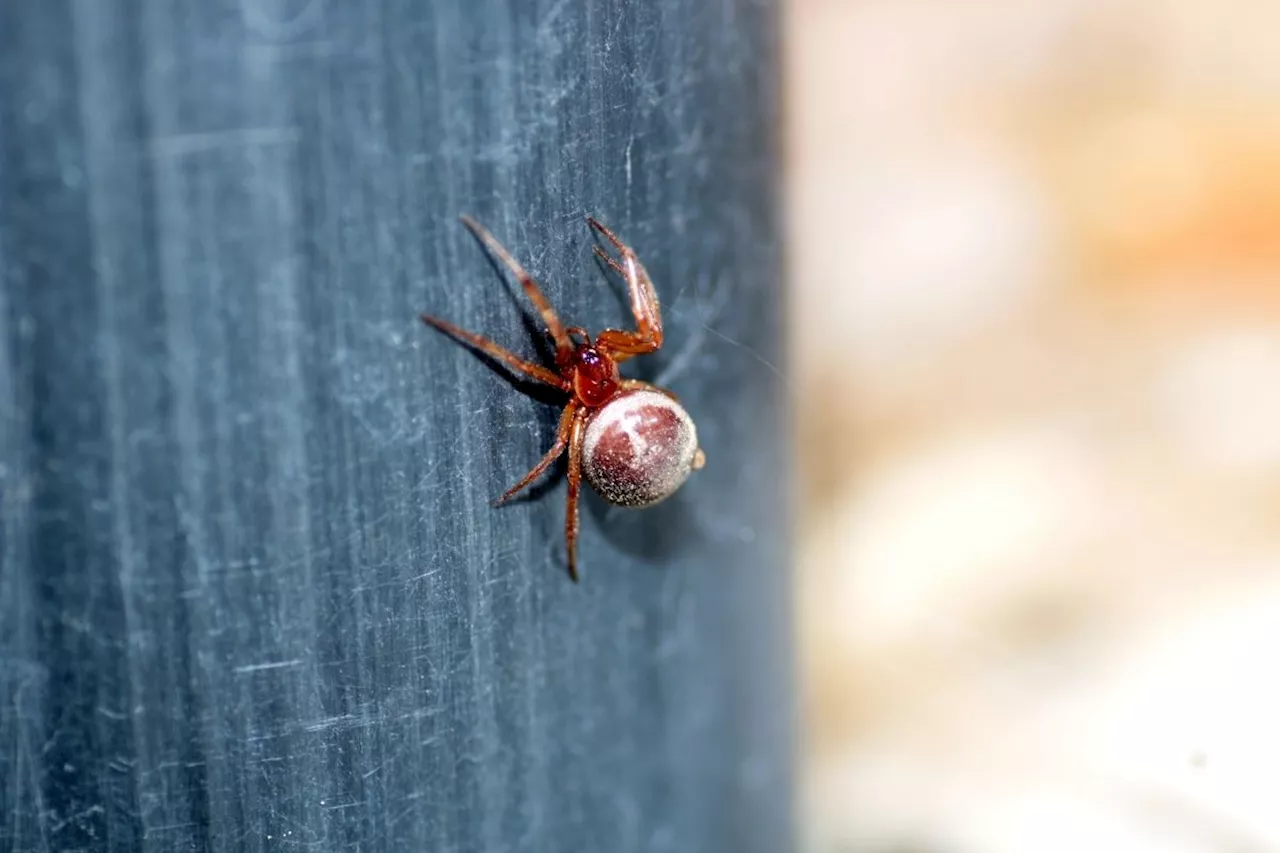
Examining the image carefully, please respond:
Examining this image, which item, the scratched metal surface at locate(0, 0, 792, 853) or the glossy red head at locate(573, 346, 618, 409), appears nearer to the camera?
the scratched metal surface at locate(0, 0, 792, 853)

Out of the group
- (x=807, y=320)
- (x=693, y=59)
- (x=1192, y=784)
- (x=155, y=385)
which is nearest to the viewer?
(x=155, y=385)

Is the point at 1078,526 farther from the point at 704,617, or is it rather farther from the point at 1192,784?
the point at 704,617

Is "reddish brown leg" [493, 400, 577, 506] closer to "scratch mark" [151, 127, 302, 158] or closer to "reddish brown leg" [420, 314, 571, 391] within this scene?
"reddish brown leg" [420, 314, 571, 391]

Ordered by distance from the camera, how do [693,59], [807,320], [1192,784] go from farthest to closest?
1. [807,320]
2. [1192,784]
3. [693,59]

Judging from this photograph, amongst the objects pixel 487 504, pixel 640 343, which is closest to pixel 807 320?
pixel 640 343

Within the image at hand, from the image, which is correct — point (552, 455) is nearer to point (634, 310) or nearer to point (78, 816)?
point (634, 310)

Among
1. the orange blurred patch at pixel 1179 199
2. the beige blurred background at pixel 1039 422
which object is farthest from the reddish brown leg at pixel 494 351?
the orange blurred patch at pixel 1179 199

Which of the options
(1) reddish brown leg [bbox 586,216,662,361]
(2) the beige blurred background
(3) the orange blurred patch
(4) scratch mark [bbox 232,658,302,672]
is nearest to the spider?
(1) reddish brown leg [bbox 586,216,662,361]
